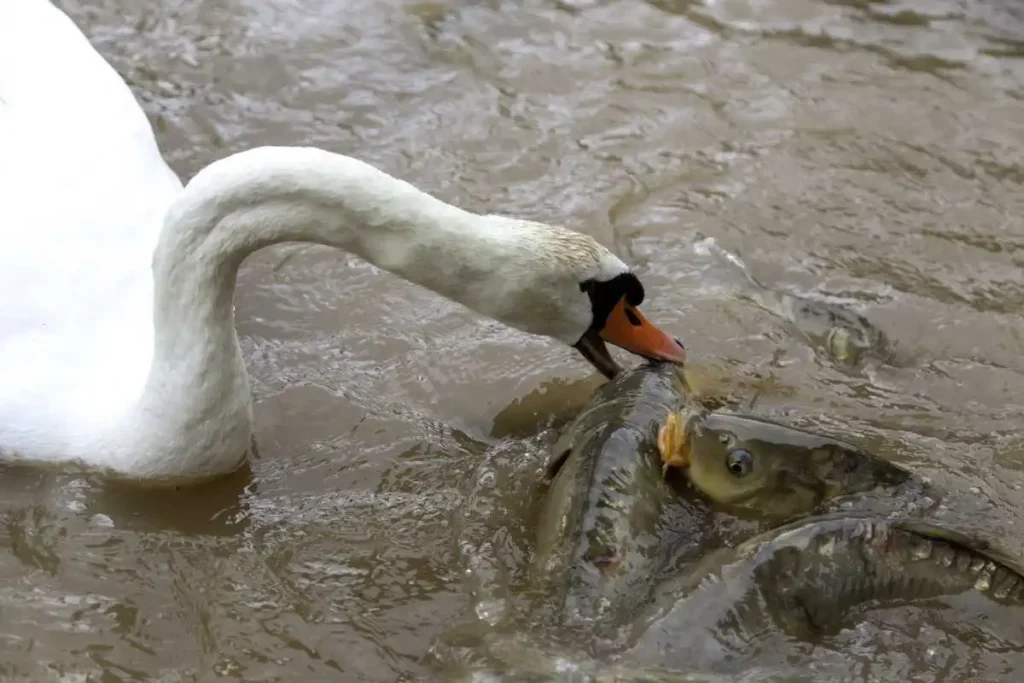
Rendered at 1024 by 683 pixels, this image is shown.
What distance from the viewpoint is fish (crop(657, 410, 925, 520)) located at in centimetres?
353

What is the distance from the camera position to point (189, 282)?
3543 mm

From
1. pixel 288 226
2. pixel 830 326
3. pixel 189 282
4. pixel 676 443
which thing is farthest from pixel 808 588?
pixel 189 282

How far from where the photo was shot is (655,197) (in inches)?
218

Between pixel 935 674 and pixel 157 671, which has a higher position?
pixel 935 674

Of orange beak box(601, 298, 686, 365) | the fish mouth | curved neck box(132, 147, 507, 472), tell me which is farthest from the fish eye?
curved neck box(132, 147, 507, 472)

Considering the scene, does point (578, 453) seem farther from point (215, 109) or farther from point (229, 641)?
point (215, 109)

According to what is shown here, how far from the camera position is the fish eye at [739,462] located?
3.53 metres

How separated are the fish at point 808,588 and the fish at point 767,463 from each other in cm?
19

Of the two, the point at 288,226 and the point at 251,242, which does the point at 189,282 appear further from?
the point at 288,226

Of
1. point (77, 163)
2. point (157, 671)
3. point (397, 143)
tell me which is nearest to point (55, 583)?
point (157, 671)

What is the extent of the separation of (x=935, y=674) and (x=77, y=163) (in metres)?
3.35

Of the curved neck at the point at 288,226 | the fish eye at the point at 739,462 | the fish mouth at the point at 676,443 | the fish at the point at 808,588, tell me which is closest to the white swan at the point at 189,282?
the curved neck at the point at 288,226

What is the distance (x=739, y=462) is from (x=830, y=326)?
1.32m

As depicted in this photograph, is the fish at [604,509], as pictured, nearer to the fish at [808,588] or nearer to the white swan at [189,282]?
the fish at [808,588]
